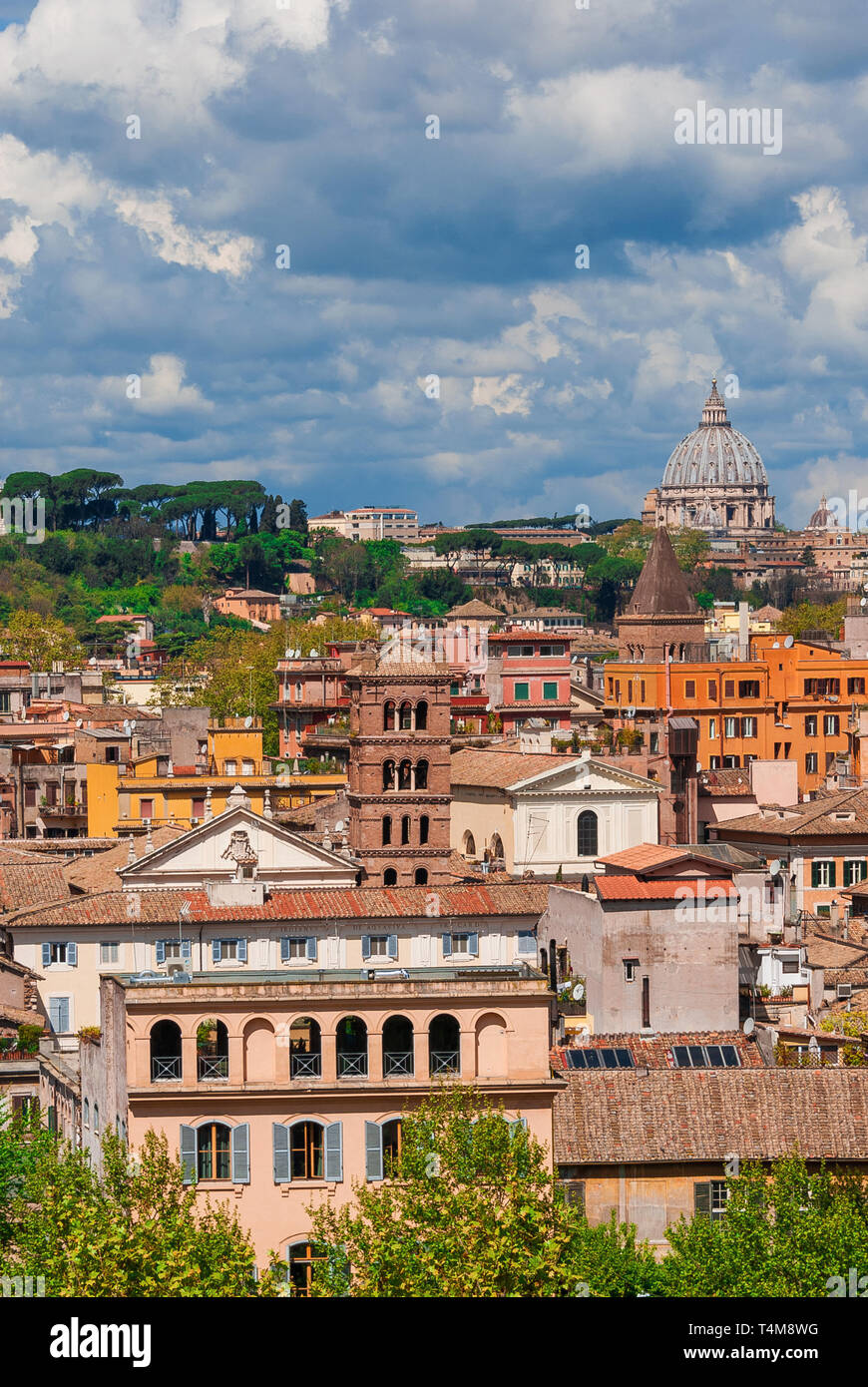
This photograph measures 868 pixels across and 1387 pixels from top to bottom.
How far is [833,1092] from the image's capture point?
31.8 m

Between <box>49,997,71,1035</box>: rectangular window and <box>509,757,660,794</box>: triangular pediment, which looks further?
<box>509,757,660,794</box>: triangular pediment

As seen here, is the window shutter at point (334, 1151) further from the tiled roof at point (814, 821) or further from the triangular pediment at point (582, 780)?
the tiled roof at point (814, 821)

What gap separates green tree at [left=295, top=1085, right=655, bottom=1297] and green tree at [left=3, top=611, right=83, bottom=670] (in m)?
101

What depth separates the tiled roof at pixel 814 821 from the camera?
61.2 meters

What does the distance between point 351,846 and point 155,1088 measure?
2295cm

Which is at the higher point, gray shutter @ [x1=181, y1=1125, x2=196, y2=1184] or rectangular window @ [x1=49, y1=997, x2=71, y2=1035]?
rectangular window @ [x1=49, y1=997, x2=71, y2=1035]

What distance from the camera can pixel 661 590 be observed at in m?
86.2

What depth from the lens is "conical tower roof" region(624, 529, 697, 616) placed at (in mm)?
85562

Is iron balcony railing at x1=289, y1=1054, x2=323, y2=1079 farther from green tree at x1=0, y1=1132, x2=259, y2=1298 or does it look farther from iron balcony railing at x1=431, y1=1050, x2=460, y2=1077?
green tree at x1=0, y1=1132, x2=259, y2=1298

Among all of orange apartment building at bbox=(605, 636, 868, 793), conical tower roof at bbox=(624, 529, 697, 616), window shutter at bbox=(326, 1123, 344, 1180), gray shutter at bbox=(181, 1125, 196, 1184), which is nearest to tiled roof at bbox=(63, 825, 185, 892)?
gray shutter at bbox=(181, 1125, 196, 1184)

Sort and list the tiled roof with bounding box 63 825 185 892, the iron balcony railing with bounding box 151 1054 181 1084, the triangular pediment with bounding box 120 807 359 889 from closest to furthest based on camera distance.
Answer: the iron balcony railing with bounding box 151 1054 181 1084 → the triangular pediment with bounding box 120 807 359 889 → the tiled roof with bounding box 63 825 185 892

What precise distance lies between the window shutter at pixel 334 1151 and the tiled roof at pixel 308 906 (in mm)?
15404
